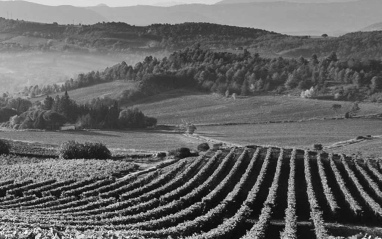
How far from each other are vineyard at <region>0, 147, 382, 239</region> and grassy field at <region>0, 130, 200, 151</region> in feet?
85.4

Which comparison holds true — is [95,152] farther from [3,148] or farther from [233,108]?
[233,108]

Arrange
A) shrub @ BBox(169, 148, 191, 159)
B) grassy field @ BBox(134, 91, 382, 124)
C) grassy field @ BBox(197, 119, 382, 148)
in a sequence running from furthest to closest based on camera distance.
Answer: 1. grassy field @ BBox(134, 91, 382, 124)
2. grassy field @ BBox(197, 119, 382, 148)
3. shrub @ BBox(169, 148, 191, 159)

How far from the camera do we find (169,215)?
44.3m

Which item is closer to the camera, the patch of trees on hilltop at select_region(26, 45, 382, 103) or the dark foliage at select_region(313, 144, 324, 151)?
the dark foliage at select_region(313, 144, 324, 151)

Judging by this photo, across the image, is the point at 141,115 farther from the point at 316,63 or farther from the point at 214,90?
the point at 316,63

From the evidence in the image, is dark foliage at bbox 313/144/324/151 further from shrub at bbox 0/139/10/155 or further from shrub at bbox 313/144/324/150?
shrub at bbox 0/139/10/155

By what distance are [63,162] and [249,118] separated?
62.5 m

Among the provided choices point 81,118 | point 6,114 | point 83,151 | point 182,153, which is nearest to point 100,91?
point 6,114

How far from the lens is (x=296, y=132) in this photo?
11212cm

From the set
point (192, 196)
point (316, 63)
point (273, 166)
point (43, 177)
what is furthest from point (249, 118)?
point (192, 196)

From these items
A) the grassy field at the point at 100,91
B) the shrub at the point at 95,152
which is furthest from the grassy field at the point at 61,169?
the grassy field at the point at 100,91

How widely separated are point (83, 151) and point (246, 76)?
89.0 meters

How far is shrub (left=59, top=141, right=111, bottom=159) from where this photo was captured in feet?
269

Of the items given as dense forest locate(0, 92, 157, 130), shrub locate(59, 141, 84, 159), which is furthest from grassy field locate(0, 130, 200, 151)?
shrub locate(59, 141, 84, 159)
